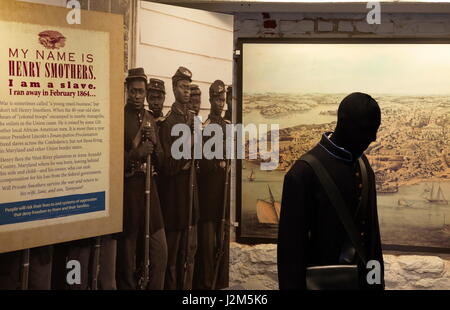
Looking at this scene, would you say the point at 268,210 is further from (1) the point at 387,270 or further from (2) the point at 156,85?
(2) the point at 156,85

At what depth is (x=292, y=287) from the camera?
1.90 metres

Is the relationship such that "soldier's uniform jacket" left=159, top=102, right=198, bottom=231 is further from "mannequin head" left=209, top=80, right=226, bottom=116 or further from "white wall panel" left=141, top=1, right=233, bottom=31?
"white wall panel" left=141, top=1, right=233, bottom=31

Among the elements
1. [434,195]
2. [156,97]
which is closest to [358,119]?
[156,97]

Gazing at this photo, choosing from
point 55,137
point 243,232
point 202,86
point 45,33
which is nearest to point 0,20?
point 45,33

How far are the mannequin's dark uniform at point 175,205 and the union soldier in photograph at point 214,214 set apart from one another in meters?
0.06

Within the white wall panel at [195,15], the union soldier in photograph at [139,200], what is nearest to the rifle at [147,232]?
the union soldier in photograph at [139,200]

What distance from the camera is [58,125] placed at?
2531 millimetres

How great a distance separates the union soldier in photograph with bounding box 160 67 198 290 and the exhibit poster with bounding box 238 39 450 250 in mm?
585

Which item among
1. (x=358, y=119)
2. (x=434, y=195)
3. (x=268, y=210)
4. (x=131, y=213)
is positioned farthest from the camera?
(x=268, y=210)

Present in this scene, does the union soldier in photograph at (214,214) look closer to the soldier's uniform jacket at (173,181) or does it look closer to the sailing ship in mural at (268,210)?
the soldier's uniform jacket at (173,181)

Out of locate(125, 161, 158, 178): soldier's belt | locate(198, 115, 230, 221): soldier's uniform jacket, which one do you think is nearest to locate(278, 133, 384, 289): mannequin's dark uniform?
locate(125, 161, 158, 178): soldier's belt

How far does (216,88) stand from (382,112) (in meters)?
1.10
